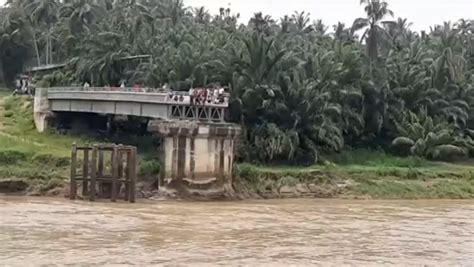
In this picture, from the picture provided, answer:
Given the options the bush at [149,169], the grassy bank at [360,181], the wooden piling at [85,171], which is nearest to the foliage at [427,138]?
the grassy bank at [360,181]

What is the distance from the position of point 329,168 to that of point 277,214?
13.0m

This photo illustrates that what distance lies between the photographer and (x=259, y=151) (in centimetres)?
5234

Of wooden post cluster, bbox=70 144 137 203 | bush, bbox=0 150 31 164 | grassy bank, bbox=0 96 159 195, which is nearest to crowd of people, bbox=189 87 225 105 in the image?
grassy bank, bbox=0 96 159 195

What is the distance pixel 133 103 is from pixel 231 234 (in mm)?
21348

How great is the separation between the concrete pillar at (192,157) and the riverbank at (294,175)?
4.95 ft

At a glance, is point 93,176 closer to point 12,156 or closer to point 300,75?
point 12,156

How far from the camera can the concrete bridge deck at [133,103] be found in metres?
47.4

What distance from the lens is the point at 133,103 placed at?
172 ft

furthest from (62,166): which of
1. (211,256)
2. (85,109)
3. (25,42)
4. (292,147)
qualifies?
(25,42)

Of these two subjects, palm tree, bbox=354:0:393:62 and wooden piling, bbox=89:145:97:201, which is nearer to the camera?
wooden piling, bbox=89:145:97:201

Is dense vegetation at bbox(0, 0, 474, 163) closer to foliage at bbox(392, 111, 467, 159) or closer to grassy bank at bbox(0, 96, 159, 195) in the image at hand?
foliage at bbox(392, 111, 467, 159)

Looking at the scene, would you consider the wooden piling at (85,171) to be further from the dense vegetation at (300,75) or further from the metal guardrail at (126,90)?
the dense vegetation at (300,75)

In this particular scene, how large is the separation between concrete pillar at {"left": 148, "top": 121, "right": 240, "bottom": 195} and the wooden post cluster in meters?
2.09

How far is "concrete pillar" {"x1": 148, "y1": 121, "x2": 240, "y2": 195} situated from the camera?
45.6 meters
